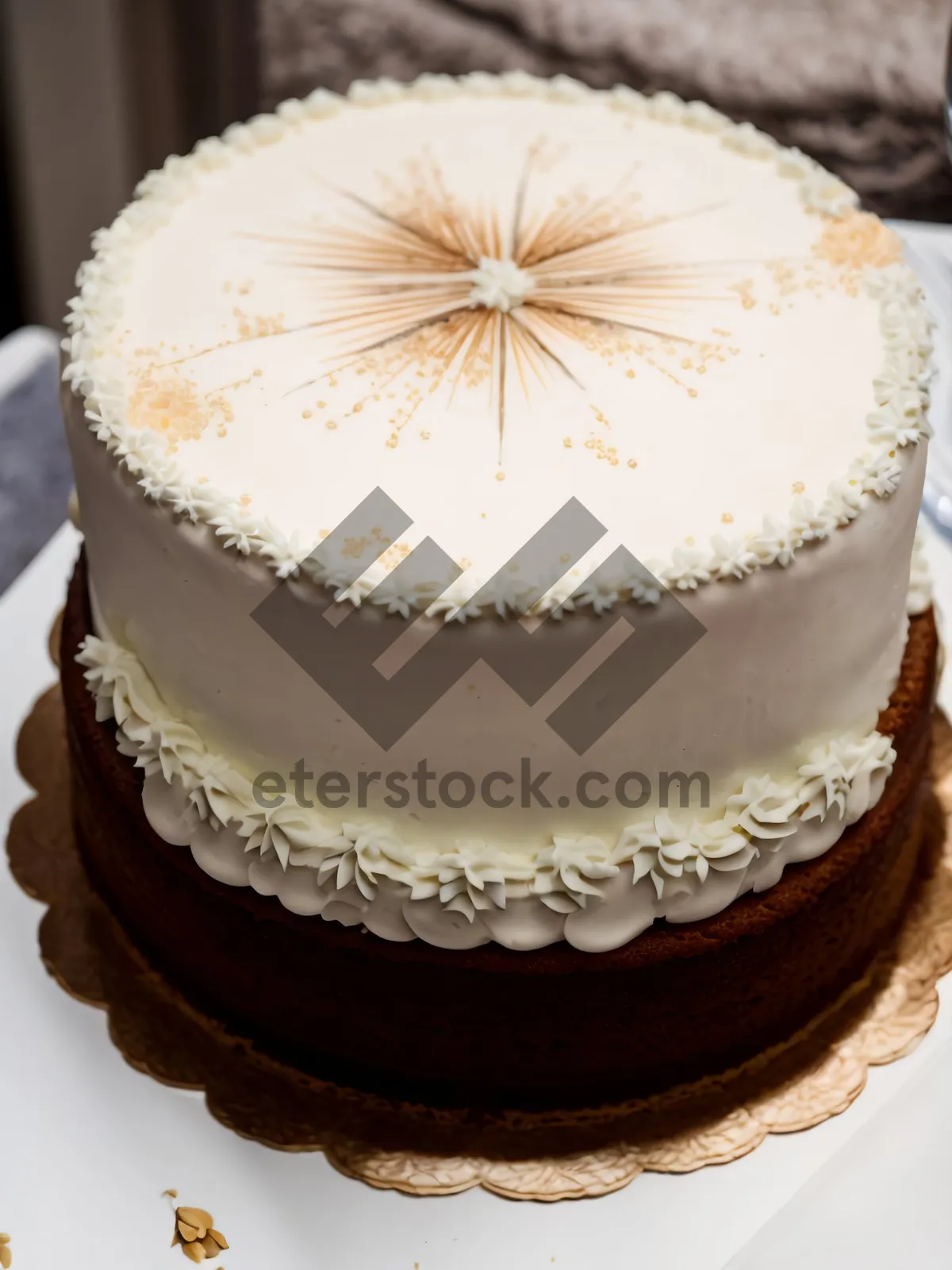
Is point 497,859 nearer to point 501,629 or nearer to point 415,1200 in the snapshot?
point 501,629

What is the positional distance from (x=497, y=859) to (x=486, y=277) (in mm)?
878

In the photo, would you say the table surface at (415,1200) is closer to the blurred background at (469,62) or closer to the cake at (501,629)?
the cake at (501,629)

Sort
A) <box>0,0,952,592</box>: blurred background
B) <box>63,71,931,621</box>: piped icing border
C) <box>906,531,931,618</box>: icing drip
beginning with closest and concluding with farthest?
1. <box>63,71,931,621</box>: piped icing border
2. <box>906,531,931,618</box>: icing drip
3. <box>0,0,952,592</box>: blurred background

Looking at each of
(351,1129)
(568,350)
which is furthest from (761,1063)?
(568,350)

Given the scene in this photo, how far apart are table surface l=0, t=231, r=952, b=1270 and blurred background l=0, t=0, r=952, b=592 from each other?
2.69 meters

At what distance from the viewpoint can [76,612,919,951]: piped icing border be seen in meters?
1.97

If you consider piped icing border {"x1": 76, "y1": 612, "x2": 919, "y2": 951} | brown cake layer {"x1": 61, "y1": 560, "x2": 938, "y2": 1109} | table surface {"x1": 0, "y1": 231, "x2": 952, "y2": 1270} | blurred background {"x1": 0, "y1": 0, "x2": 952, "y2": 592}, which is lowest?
table surface {"x1": 0, "y1": 231, "x2": 952, "y2": 1270}

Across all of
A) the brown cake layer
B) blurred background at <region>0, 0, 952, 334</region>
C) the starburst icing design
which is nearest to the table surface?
the brown cake layer

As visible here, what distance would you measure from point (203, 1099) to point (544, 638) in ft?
3.04

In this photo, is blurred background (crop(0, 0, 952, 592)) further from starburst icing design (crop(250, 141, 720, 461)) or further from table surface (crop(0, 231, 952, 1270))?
table surface (crop(0, 231, 952, 1270))

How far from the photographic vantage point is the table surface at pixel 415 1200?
2.12 metres

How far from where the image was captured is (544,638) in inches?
73.1

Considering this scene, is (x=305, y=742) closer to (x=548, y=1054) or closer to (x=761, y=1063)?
(x=548, y=1054)

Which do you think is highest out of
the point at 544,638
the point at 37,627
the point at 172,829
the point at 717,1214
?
the point at 544,638
